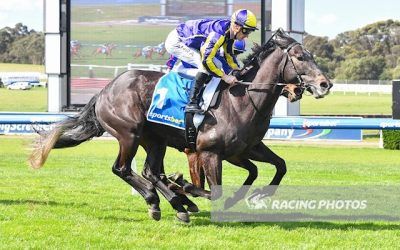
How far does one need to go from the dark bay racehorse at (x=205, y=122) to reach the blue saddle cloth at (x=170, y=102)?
0.37ft

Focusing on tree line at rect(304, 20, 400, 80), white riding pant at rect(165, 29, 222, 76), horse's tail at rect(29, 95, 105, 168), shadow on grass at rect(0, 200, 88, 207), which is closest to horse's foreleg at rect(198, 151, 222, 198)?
white riding pant at rect(165, 29, 222, 76)

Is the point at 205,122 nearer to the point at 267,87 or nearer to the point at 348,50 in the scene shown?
the point at 267,87

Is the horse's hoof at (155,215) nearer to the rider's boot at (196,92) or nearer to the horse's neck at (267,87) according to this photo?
the rider's boot at (196,92)

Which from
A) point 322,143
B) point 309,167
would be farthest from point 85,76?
point 309,167

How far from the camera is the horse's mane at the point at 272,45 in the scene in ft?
20.2

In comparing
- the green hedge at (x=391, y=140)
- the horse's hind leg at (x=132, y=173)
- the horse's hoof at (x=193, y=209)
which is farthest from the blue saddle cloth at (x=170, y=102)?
Answer: the green hedge at (x=391, y=140)

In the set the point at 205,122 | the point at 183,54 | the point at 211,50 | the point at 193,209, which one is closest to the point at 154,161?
the point at 193,209

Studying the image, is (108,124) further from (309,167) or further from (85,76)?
(85,76)

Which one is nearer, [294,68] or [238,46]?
[294,68]

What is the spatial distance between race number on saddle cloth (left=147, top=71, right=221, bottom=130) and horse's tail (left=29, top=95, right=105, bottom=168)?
80cm

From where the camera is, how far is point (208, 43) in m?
6.08

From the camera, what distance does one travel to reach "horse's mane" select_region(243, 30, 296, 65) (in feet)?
20.2

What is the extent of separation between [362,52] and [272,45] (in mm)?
70543

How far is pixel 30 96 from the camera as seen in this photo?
47.0 metres
